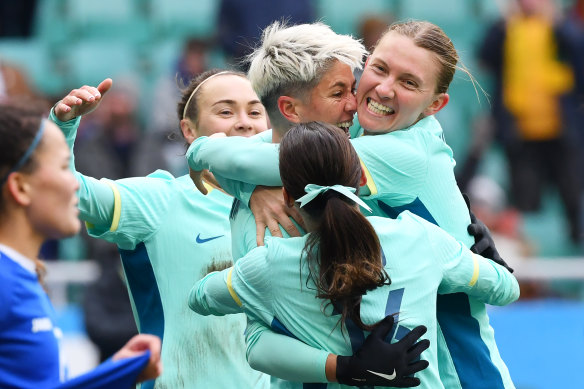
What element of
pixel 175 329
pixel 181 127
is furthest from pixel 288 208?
pixel 181 127

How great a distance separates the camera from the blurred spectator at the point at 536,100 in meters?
8.56

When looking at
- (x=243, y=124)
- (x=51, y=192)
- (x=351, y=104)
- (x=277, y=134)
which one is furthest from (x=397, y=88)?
(x=51, y=192)

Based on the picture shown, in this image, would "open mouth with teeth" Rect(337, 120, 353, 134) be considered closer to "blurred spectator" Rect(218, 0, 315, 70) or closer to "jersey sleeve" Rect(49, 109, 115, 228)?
"jersey sleeve" Rect(49, 109, 115, 228)

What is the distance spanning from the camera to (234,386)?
381 centimetres

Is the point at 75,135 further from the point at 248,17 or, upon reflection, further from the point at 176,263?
the point at 248,17

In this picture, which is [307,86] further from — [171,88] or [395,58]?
[171,88]

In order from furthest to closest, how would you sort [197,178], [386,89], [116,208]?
1. [116,208]
2. [197,178]
3. [386,89]

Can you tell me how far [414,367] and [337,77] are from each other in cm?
95

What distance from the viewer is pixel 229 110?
404 centimetres

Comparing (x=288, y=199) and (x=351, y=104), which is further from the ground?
(x=351, y=104)

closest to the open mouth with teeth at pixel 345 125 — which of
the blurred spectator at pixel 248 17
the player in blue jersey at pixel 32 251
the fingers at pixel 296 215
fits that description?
the fingers at pixel 296 215

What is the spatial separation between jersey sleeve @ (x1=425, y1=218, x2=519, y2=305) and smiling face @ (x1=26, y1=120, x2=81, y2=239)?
0.98m

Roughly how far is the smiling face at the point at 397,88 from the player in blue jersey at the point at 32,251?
1.03 m

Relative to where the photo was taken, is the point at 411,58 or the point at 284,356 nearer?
Result: the point at 284,356
